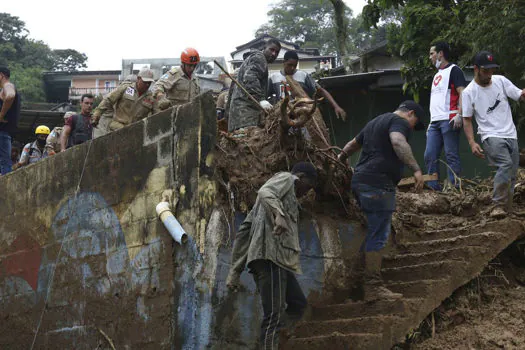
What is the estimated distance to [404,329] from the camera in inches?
219

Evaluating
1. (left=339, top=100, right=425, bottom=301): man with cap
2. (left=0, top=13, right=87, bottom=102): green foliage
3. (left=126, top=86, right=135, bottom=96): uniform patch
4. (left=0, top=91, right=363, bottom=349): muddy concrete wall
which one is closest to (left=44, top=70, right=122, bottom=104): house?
(left=0, top=13, right=87, bottom=102): green foliage

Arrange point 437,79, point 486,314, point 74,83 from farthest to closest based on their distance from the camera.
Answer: point 74,83 → point 437,79 → point 486,314

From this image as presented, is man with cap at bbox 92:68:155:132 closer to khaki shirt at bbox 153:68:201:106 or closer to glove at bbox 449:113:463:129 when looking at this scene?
khaki shirt at bbox 153:68:201:106

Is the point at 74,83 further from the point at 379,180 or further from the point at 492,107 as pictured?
the point at 379,180

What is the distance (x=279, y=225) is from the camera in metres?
5.29

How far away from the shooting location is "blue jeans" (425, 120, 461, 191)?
805 centimetres

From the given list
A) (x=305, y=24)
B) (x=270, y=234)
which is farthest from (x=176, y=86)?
(x=305, y=24)

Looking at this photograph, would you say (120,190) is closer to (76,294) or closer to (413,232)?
(76,294)

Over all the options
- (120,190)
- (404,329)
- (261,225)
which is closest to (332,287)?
(404,329)

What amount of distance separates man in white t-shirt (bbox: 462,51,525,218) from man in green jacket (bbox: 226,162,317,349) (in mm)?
2380

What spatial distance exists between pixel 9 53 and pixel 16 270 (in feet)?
136

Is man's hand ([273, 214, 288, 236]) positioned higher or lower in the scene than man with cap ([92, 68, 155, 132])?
lower

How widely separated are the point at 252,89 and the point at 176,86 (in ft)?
4.41

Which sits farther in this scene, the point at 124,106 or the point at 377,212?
the point at 124,106
